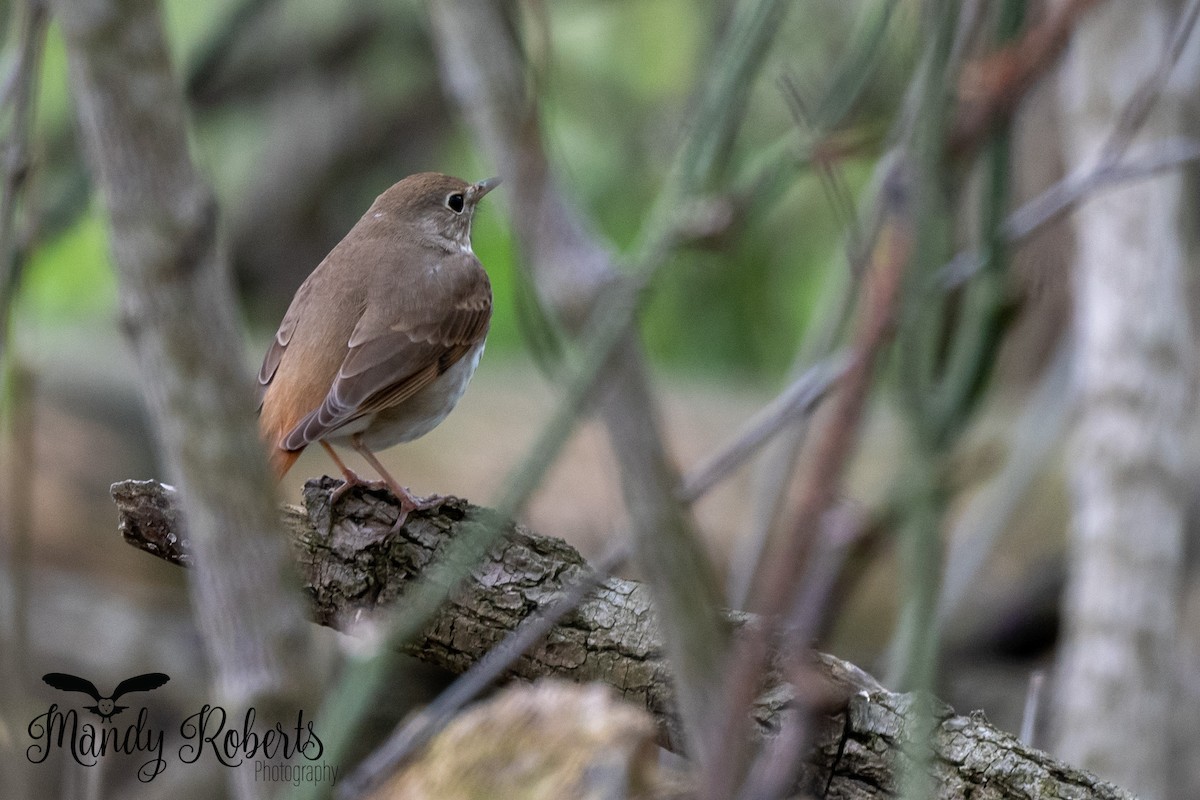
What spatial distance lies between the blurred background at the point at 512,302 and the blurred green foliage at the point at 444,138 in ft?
0.07

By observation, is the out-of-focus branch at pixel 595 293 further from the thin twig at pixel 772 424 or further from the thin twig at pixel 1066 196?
the thin twig at pixel 1066 196

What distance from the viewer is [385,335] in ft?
9.13

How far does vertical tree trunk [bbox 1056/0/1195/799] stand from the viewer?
14.9ft

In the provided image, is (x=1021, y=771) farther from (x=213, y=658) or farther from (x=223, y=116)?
(x=223, y=116)

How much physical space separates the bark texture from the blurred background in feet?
3.41

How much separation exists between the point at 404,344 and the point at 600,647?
2.58 ft

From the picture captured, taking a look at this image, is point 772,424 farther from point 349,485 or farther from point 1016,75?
point 1016,75

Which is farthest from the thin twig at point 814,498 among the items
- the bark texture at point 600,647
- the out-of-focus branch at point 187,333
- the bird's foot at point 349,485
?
the bird's foot at point 349,485

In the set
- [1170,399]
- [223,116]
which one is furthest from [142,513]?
[223,116]

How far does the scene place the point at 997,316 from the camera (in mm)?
2996

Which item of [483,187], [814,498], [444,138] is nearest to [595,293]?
[483,187]

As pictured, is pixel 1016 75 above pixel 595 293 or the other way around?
the other way around

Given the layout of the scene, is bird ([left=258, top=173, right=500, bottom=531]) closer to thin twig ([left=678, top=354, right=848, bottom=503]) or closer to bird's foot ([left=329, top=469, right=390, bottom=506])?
bird's foot ([left=329, top=469, right=390, bottom=506])

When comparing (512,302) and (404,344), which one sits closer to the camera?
(404,344)
